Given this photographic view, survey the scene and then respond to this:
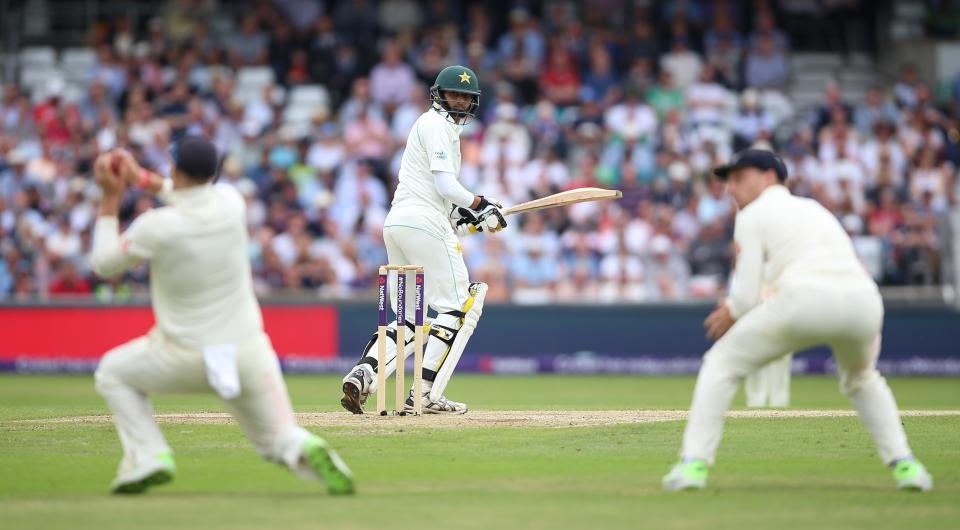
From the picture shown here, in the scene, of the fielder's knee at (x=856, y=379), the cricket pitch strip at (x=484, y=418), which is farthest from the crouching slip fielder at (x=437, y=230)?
the fielder's knee at (x=856, y=379)

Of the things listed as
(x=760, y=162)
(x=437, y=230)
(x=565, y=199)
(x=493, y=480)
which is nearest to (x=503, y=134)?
(x=565, y=199)

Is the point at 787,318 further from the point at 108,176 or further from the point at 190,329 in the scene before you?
the point at 108,176

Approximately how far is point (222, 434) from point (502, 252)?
11320mm

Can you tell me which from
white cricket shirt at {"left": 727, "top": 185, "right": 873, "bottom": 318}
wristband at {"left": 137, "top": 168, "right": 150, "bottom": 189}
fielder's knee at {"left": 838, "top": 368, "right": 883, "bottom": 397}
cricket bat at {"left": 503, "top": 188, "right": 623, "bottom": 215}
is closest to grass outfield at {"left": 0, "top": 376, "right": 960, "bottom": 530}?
fielder's knee at {"left": 838, "top": 368, "right": 883, "bottom": 397}

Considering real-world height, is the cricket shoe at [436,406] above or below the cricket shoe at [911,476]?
below

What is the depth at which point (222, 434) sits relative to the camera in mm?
10352

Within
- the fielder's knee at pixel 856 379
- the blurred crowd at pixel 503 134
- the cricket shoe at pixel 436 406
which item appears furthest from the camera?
the blurred crowd at pixel 503 134

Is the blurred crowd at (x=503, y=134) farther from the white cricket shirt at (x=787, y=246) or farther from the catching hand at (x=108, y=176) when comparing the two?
the catching hand at (x=108, y=176)

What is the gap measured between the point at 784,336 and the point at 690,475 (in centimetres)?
88

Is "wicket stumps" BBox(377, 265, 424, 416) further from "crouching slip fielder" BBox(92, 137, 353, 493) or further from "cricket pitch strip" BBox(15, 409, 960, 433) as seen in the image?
"crouching slip fielder" BBox(92, 137, 353, 493)

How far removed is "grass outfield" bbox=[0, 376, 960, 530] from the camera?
22.8ft

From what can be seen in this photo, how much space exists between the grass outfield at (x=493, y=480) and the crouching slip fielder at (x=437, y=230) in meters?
0.68

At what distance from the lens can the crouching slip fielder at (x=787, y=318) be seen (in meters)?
7.54

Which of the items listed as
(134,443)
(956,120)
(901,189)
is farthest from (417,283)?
(956,120)
